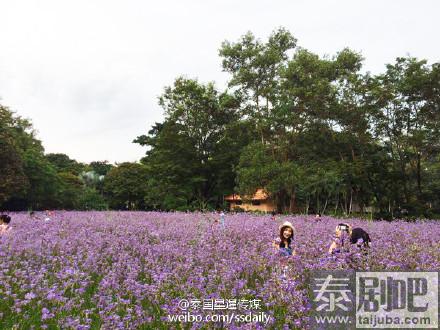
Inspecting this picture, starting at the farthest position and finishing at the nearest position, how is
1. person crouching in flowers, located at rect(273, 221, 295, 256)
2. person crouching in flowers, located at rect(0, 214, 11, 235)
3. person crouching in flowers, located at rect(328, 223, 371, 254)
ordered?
person crouching in flowers, located at rect(0, 214, 11, 235), person crouching in flowers, located at rect(273, 221, 295, 256), person crouching in flowers, located at rect(328, 223, 371, 254)

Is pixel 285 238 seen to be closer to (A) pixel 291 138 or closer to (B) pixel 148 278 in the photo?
(B) pixel 148 278

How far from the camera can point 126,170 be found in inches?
1763

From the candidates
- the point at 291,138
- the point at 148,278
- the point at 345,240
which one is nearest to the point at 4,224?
the point at 148,278

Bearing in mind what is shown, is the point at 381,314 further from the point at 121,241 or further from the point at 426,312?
the point at 121,241

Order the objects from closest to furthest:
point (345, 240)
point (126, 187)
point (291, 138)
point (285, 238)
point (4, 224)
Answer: point (345, 240) → point (285, 238) → point (4, 224) → point (291, 138) → point (126, 187)

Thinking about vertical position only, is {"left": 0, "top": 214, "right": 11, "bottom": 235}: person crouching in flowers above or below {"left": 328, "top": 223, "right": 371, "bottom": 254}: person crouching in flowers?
below

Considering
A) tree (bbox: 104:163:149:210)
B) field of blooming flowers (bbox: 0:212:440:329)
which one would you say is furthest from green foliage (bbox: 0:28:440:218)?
field of blooming flowers (bbox: 0:212:440:329)

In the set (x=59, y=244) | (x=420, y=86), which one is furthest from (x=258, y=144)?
(x=59, y=244)

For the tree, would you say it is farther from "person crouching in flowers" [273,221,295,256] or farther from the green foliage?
"person crouching in flowers" [273,221,295,256]

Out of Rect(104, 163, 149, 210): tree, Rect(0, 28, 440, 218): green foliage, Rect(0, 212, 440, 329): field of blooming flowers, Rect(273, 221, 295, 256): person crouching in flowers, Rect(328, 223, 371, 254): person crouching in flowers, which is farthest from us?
Rect(104, 163, 149, 210): tree

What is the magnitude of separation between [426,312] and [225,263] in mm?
3046

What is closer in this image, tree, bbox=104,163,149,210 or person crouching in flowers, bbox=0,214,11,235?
person crouching in flowers, bbox=0,214,11,235

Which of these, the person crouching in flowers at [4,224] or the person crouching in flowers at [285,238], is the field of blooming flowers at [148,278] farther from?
the person crouching in flowers at [4,224]

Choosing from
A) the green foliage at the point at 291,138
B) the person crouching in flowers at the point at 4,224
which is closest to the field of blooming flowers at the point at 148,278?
the person crouching in flowers at the point at 4,224
